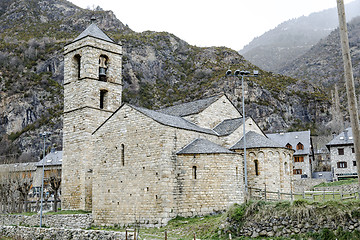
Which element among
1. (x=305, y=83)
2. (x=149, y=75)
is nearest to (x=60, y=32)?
(x=149, y=75)

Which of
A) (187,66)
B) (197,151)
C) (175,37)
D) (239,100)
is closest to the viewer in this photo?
(197,151)

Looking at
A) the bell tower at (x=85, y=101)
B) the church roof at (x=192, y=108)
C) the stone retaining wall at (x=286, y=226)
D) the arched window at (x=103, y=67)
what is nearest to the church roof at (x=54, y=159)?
the bell tower at (x=85, y=101)

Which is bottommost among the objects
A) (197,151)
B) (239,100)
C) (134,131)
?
(197,151)

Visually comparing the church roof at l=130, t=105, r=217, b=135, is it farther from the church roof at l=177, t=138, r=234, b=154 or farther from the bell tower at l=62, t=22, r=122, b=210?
the bell tower at l=62, t=22, r=122, b=210

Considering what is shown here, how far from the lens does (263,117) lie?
8956 cm

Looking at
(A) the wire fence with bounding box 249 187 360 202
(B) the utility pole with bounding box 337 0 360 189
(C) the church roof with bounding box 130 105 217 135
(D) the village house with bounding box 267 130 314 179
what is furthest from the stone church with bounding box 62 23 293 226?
(D) the village house with bounding box 267 130 314 179

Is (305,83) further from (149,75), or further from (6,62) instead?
(6,62)

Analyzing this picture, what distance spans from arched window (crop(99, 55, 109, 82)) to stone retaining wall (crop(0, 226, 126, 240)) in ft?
46.5

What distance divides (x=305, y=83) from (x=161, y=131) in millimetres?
87355

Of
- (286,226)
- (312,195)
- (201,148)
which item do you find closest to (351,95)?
(286,226)

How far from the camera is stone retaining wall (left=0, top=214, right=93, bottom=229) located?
89.1 feet

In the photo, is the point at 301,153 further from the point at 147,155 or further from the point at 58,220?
the point at 58,220

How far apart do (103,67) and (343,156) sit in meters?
35.2

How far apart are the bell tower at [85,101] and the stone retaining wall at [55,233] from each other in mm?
4044
